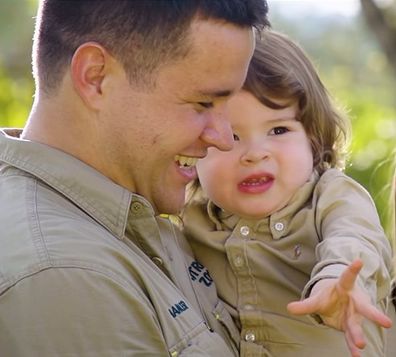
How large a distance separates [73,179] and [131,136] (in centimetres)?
24

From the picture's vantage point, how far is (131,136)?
3.40m

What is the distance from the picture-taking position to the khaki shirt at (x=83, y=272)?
2869 millimetres

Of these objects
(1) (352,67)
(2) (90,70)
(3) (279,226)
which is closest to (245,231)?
(3) (279,226)

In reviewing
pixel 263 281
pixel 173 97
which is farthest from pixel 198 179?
pixel 173 97

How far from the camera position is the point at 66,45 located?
3.37 metres

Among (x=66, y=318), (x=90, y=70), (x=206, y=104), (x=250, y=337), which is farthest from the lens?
(x=250, y=337)

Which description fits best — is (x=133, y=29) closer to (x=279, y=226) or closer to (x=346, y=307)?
(x=279, y=226)

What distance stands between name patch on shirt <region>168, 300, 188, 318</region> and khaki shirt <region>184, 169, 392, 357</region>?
469 millimetres

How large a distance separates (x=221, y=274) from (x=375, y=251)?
0.57 m

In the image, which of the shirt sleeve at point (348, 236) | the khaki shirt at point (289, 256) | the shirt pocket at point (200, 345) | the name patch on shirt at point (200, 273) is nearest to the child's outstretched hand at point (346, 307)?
the shirt sleeve at point (348, 236)

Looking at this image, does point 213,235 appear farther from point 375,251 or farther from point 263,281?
point 375,251

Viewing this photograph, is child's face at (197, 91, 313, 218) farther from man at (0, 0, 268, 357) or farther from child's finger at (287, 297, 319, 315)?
child's finger at (287, 297, 319, 315)

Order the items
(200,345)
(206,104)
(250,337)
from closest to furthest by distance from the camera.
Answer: (200,345)
(206,104)
(250,337)

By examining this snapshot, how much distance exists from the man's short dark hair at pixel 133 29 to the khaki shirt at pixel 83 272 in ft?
1.03
